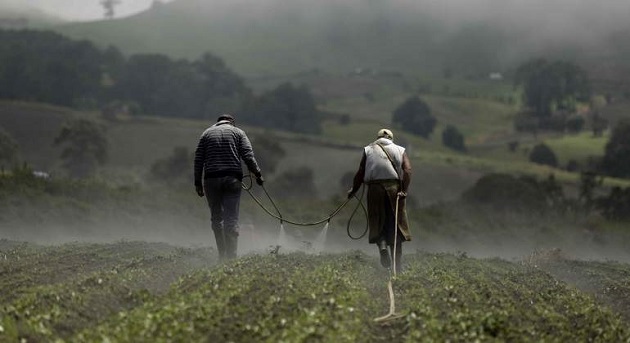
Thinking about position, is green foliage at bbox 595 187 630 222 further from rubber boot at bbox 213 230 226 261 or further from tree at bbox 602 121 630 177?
rubber boot at bbox 213 230 226 261

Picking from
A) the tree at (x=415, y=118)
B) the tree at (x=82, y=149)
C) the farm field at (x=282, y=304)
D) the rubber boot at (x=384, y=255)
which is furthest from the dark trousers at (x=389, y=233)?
the tree at (x=415, y=118)

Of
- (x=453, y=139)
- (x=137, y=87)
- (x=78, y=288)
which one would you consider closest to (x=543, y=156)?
(x=453, y=139)

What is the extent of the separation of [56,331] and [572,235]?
155 ft

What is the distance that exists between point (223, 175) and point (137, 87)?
144453 mm

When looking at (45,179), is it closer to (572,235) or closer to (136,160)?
(572,235)

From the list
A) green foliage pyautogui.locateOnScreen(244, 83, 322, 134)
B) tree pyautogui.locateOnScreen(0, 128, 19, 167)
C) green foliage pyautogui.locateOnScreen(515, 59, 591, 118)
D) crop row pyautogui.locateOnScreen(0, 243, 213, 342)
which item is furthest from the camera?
green foliage pyautogui.locateOnScreen(515, 59, 591, 118)

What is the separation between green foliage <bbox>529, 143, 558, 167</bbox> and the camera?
125m

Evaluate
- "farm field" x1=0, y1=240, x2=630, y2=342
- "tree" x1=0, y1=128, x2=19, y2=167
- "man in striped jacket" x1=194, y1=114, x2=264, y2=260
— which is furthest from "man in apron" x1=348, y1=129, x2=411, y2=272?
"tree" x1=0, y1=128, x2=19, y2=167

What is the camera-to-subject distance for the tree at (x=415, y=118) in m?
162

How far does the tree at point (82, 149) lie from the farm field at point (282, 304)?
273ft

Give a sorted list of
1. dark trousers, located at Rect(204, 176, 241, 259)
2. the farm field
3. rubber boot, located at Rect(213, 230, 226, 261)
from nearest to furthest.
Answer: the farm field
dark trousers, located at Rect(204, 176, 241, 259)
rubber boot, located at Rect(213, 230, 226, 261)

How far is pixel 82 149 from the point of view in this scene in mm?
99125

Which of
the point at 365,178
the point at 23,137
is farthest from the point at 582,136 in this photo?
the point at 365,178

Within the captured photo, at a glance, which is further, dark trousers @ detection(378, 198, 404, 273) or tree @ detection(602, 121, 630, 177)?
tree @ detection(602, 121, 630, 177)
